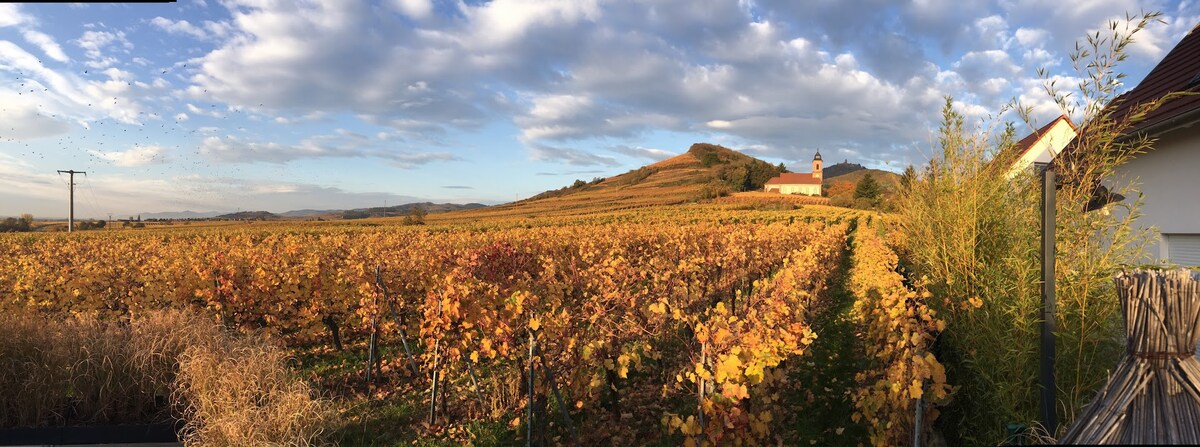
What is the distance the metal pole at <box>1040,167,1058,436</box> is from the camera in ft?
9.39

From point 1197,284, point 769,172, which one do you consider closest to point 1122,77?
point 1197,284

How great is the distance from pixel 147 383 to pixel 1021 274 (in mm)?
7599

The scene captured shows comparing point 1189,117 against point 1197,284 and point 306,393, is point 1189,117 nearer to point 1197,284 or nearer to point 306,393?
point 1197,284

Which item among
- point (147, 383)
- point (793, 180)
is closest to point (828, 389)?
point (147, 383)

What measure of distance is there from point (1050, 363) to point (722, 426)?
1.90m

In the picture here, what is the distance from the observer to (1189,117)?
4219mm

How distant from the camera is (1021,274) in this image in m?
3.65

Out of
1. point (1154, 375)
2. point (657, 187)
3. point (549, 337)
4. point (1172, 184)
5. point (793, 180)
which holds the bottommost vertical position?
point (549, 337)

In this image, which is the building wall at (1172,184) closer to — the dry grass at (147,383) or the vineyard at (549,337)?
the vineyard at (549,337)

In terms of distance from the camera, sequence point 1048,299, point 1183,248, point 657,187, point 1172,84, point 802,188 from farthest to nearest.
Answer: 1. point 802,188
2. point 657,187
3. point 1172,84
4. point 1183,248
5. point 1048,299

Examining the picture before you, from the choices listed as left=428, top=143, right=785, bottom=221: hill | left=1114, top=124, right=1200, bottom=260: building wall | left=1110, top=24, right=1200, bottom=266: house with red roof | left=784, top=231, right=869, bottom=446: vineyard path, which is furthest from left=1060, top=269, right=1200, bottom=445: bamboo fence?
left=428, top=143, right=785, bottom=221: hill

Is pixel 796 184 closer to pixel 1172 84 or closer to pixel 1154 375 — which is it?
→ pixel 1172 84

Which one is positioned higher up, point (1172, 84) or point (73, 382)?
point (1172, 84)

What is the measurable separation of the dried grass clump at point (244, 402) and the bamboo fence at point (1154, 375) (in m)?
4.78
